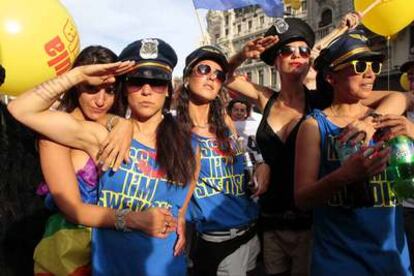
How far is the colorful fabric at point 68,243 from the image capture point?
6.85ft

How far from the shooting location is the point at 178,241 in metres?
2.25

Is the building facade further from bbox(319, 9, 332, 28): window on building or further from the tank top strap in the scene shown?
the tank top strap

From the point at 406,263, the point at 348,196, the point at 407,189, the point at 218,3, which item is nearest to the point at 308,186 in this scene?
the point at 348,196

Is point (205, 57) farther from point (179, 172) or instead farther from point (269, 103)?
point (179, 172)

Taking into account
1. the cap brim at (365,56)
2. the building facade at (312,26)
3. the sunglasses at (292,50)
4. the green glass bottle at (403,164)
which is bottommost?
the green glass bottle at (403,164)

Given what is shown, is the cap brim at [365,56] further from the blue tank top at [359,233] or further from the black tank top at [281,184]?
the black tank top at [281,184]

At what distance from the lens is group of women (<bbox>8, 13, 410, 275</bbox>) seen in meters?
2.04

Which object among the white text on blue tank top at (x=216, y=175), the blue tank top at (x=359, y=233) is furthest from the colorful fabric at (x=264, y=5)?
the blue tank top at (x=359, y=233)

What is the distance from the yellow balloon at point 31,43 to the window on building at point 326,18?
35.1 m

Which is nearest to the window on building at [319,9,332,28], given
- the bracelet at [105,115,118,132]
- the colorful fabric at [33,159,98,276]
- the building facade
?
the building facade

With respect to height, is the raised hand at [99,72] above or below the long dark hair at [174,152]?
above

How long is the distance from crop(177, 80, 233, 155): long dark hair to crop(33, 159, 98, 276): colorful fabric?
94 centimetres

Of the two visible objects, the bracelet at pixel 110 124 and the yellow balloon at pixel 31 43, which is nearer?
the bracelet at pixel 110 124

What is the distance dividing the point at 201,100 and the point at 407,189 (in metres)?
1.63
